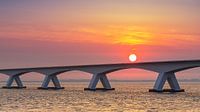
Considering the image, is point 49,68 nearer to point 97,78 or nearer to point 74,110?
point 97,78

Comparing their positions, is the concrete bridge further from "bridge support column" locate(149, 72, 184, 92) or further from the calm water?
the calm water

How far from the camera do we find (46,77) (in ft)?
442

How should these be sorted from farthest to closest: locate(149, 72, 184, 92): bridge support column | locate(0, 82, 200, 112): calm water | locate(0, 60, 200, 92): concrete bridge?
1. locate(149, 72, 184, 92): bridge support column
2. locate(0, 60, 200, 92): concrete bridge
3. locate(0, 82, 200, 112): calm water

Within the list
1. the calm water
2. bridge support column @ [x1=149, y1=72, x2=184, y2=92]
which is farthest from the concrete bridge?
the calm water

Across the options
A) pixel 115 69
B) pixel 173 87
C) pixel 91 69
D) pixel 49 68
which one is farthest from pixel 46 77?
pixel 173 87

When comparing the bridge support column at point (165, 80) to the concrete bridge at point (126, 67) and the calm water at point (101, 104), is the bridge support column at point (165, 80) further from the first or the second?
the calm water at point (101, 104)

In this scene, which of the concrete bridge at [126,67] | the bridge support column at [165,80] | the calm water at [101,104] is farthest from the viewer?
the bridge support column at [165,80]

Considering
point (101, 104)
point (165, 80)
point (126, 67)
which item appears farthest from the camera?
point (126, 67)

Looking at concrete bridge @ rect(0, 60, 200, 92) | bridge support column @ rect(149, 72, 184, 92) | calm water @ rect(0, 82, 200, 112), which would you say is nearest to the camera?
calm water @ rect(0, 82, 200, 112)

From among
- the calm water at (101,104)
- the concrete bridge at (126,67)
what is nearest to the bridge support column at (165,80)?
the concrete bridge at (126,67)

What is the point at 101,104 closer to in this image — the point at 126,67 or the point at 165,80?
the point at 165,80

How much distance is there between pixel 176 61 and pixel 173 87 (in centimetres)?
1005

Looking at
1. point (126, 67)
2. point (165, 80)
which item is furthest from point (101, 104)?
point (126, 67)

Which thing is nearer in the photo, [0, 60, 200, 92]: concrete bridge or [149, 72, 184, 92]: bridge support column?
[0, 60, 200, 92]: concrete bridge
